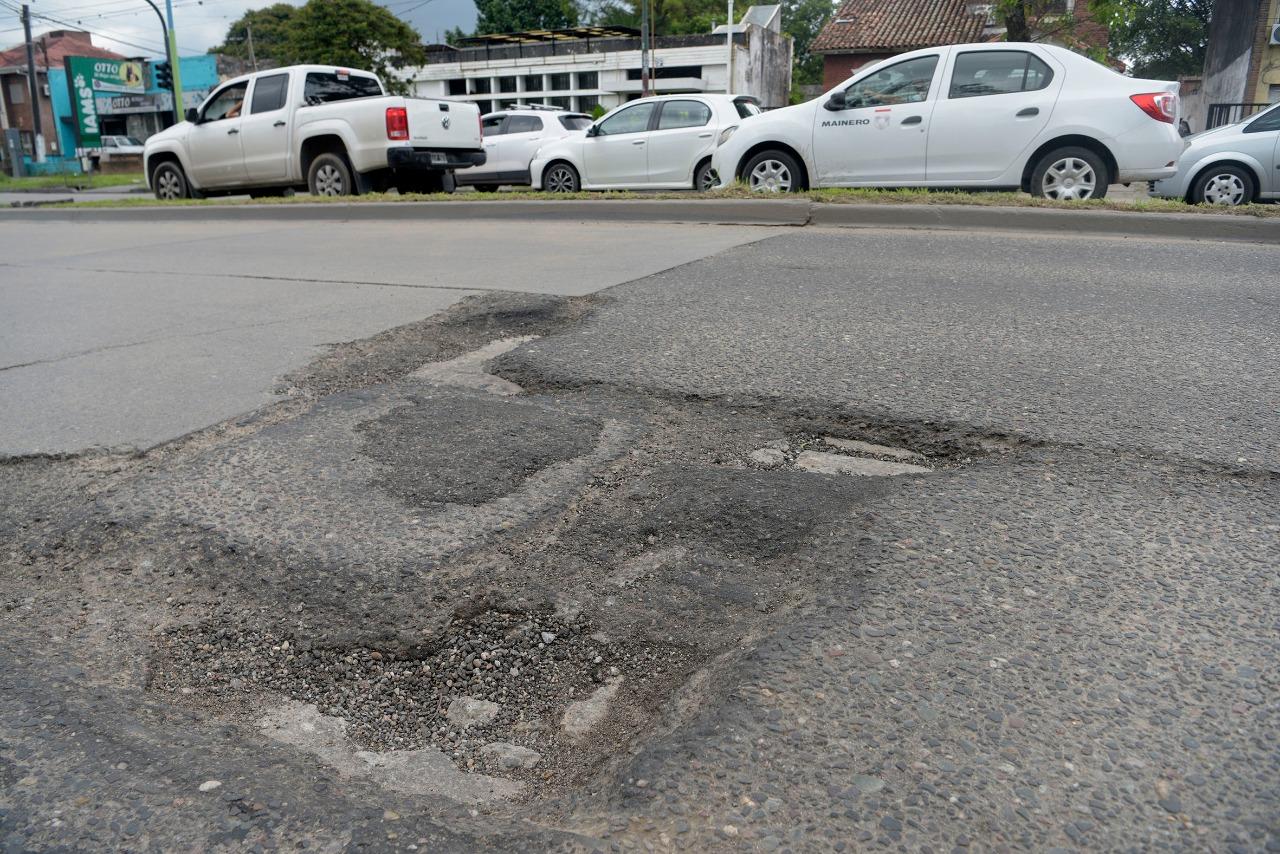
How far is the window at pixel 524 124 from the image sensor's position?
16.3 metres

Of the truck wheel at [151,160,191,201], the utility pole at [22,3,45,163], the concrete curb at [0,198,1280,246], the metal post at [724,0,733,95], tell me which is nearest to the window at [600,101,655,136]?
the concrete curb at [0,198,1280,246]

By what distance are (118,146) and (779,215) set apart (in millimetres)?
51530

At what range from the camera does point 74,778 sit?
1721 mm

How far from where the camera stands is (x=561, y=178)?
13430 mm

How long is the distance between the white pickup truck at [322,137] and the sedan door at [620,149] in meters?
1.77

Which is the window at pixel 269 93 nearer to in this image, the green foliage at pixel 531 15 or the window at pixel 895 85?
the window at pixel 895 85

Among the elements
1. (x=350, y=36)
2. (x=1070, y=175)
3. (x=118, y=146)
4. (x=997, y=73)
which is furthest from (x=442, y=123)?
(x=118, y=146)

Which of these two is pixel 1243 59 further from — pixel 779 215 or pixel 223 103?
pixel 223 103

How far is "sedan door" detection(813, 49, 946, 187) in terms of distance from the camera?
955 cm

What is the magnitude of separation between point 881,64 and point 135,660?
365 inches

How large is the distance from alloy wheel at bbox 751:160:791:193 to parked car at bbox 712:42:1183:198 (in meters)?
0.01

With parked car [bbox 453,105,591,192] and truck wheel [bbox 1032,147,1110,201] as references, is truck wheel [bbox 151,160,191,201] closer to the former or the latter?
parked car [bbox 453,105,591,192]

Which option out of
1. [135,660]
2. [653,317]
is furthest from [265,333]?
[135,660]

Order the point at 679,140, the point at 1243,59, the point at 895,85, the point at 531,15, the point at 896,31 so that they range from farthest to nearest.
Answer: the point at 531,15, the point at 896,31, the point at 1243,59, the point at 679,140, the point at 895,85
